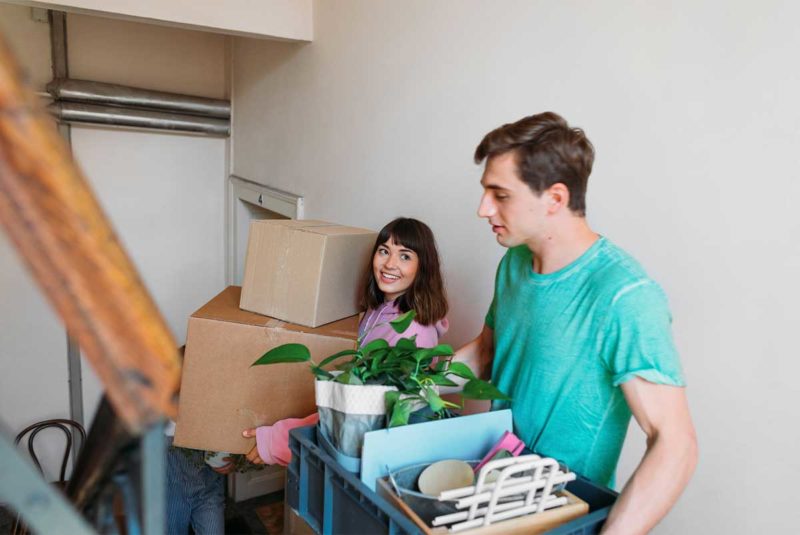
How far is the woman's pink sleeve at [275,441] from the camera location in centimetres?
157

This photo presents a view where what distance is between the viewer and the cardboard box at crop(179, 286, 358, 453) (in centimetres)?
175

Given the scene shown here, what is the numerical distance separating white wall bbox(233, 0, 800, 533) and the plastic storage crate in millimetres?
410

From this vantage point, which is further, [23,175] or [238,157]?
[238,157]

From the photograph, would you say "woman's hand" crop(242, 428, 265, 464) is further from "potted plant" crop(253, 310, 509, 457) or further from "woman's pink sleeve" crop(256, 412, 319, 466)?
"potted plant" crop(253, 310, 509, 457)

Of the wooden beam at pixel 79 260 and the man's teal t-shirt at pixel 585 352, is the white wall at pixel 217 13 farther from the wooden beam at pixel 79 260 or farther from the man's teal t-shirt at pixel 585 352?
the wooden beam at pixel 79 260

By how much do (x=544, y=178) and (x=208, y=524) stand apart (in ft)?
7.36

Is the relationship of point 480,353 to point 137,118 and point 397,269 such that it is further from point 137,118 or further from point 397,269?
point 137,118

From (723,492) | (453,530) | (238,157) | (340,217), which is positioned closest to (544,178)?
(453,530)

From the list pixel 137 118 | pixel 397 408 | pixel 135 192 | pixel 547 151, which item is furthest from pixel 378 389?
pixel 135 192

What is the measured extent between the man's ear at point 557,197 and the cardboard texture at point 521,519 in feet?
1.62

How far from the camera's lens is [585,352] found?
1083mm

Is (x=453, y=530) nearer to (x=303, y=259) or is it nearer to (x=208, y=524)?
(x=303, y=259)

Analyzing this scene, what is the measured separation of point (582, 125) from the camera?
148cm

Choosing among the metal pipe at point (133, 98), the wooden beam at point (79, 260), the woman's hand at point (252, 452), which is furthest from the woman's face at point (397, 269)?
the metal pipe at point (133, 98)
